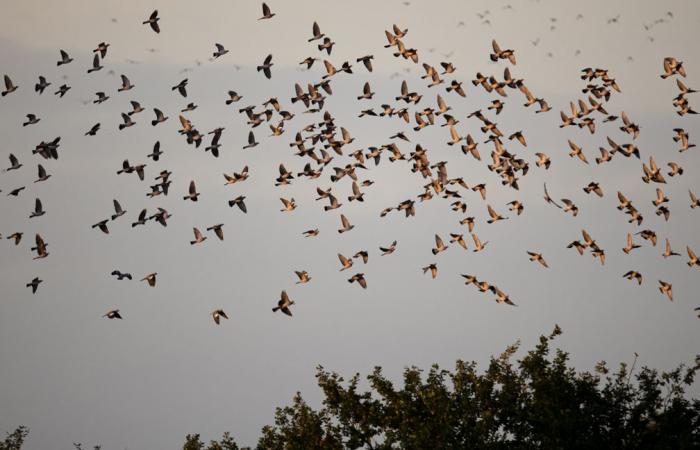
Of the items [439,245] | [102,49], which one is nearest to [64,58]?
[102,49]

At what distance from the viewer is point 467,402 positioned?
3353cm

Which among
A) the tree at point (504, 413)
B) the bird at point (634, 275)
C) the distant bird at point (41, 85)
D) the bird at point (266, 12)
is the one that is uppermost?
the bird at point (266, 12)

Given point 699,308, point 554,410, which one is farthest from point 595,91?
point 554,410

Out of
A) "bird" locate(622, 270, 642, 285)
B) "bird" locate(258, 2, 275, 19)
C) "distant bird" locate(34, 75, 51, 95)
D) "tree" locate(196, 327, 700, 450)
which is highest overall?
"bird" locate(258, 2, 275, 19)

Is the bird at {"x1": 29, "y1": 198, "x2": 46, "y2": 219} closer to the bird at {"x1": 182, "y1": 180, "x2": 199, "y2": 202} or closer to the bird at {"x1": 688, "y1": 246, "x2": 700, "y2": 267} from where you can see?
the bird at {"x1": 182, "y1": 180, "x2": 199, "y2": 202}

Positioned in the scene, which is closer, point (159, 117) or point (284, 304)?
point (284, 304)

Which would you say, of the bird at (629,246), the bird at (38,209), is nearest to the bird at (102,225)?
the bird at (38,209)

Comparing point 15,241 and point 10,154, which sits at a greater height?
point 10,154

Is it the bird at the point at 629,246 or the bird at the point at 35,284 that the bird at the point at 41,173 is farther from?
the bird at the point at 629,246

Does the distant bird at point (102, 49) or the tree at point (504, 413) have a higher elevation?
the distant bird at point (102, 49)

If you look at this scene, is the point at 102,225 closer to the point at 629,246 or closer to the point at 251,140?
the point at 251,140

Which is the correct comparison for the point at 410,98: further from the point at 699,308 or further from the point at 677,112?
the point at 699,308

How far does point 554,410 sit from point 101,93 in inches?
990

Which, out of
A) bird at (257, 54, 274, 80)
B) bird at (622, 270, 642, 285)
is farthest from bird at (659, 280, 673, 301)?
bird at (257, 54, 274, 80)
